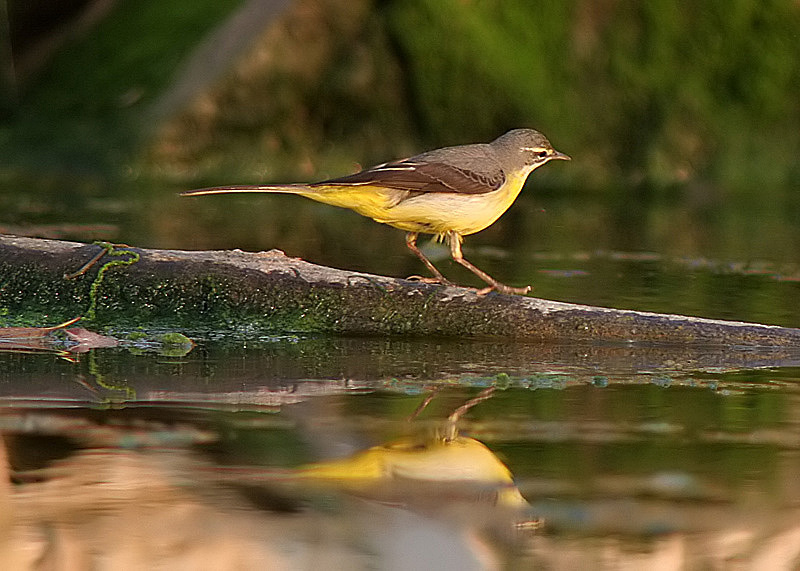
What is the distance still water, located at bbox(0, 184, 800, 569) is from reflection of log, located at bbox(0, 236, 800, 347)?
0.45ft

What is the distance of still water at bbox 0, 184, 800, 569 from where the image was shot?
3.74 metres

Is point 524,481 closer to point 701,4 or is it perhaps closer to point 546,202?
point 546,202

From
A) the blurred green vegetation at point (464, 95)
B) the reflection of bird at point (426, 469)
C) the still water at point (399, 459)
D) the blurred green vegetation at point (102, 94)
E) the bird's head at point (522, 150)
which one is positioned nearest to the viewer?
the still water at point (399, 459)

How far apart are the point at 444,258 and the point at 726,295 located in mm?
2196

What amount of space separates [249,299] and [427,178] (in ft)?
3.27

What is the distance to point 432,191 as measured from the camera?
6918 millimetres

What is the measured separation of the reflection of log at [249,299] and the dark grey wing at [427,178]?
44cm

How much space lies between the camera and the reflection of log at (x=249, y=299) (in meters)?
6.60

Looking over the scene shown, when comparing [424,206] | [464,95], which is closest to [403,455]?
[424,206]

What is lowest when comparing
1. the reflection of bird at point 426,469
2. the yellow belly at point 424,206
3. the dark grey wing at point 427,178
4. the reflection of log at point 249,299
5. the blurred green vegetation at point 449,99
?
the reflection of bird at point 426,469

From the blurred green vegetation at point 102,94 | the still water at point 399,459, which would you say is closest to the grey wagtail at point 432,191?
the still water at point 399,459

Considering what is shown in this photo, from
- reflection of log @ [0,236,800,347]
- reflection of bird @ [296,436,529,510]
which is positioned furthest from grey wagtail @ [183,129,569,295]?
reflection of bird @ [296,436,529,510]

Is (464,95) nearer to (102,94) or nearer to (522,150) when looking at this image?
(102,94)

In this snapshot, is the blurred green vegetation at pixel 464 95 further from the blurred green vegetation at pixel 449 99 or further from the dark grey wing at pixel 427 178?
the dark grey wing at pixel 427 178
